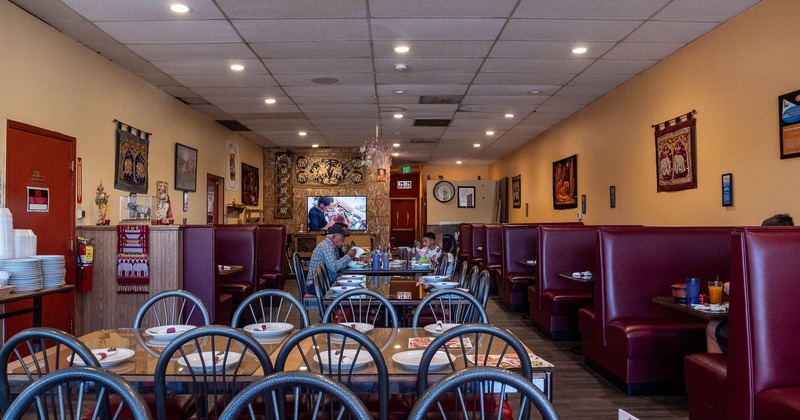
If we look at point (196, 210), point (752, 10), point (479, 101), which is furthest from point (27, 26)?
point (752, 10)

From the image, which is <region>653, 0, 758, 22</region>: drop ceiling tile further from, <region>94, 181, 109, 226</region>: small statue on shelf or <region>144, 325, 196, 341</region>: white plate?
<region>94, 181, 109, 226</region>: small statue on shelf

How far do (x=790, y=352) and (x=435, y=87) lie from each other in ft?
18.6

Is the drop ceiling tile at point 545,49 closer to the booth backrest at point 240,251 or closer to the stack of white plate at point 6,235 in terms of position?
the booth backrest at point 240,251

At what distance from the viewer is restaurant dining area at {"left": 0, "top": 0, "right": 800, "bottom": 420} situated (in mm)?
2426

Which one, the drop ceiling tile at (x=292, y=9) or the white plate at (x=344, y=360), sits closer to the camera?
the white plate at (x=344, y=360)

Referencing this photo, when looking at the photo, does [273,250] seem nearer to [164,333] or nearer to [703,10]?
[164,333]

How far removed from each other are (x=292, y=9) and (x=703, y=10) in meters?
3.62

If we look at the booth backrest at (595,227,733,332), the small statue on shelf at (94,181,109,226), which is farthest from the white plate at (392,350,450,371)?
the small statue on shelf at (94,181,109,226)

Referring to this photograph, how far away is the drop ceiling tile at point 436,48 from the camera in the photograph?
5.73m

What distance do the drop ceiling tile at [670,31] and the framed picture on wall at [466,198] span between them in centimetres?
1019

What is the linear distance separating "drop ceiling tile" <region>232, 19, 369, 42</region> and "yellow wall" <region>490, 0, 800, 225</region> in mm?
3454

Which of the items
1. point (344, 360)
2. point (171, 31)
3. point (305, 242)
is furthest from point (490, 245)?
point (344, 360)

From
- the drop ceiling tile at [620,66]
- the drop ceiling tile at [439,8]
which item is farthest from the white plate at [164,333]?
the drop ceiling tile at [620,66]

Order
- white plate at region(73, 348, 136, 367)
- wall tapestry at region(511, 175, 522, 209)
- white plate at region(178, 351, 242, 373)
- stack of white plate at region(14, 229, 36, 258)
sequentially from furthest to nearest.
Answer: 1. wall tapestry at region(511, 175, 522, 209)
2. stack of white plate at region(14, 229, 36, 258)
3. white plate at region(73, 348, 136, 367)
4. white plate at region(178, 351, 242, 373)
